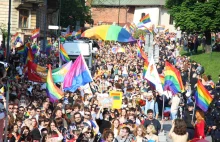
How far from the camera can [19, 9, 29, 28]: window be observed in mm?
61125

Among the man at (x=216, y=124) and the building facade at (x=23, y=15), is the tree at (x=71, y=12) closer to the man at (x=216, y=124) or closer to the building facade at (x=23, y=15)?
the building facade at (x=23, y=15)

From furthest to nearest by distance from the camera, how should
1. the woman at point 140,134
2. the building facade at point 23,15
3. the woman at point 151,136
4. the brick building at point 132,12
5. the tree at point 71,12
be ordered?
the brick building at point 132,12
the tree at point 71,12
the building facade at point 23,15
the woman at point 151,136
the woman at point 140,134

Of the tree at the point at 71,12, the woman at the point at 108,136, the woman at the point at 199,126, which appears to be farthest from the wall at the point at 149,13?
the woman at the point at 108,136

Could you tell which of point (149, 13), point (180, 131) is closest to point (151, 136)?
point (180, 131)

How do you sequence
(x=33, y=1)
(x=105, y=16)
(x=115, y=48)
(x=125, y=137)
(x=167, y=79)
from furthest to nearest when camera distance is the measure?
(x=105, y=16) < (x=33, y=1) < (x=115, y=48) < (x=167, y=79) < (x=125, y=137)

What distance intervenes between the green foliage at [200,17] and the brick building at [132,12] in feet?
157

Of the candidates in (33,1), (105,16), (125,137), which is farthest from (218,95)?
(105,16)

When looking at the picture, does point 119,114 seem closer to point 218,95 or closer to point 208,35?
point 218,95

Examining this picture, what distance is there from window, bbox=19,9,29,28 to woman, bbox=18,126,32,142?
46.3 m

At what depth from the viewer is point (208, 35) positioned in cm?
5369

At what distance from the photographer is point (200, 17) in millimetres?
54344

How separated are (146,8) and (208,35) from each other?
2313 inches

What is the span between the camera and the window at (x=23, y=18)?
61.1 meters

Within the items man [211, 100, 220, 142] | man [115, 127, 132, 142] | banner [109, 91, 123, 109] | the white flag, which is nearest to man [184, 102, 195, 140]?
Result: man [211, 100, 220, 142]
